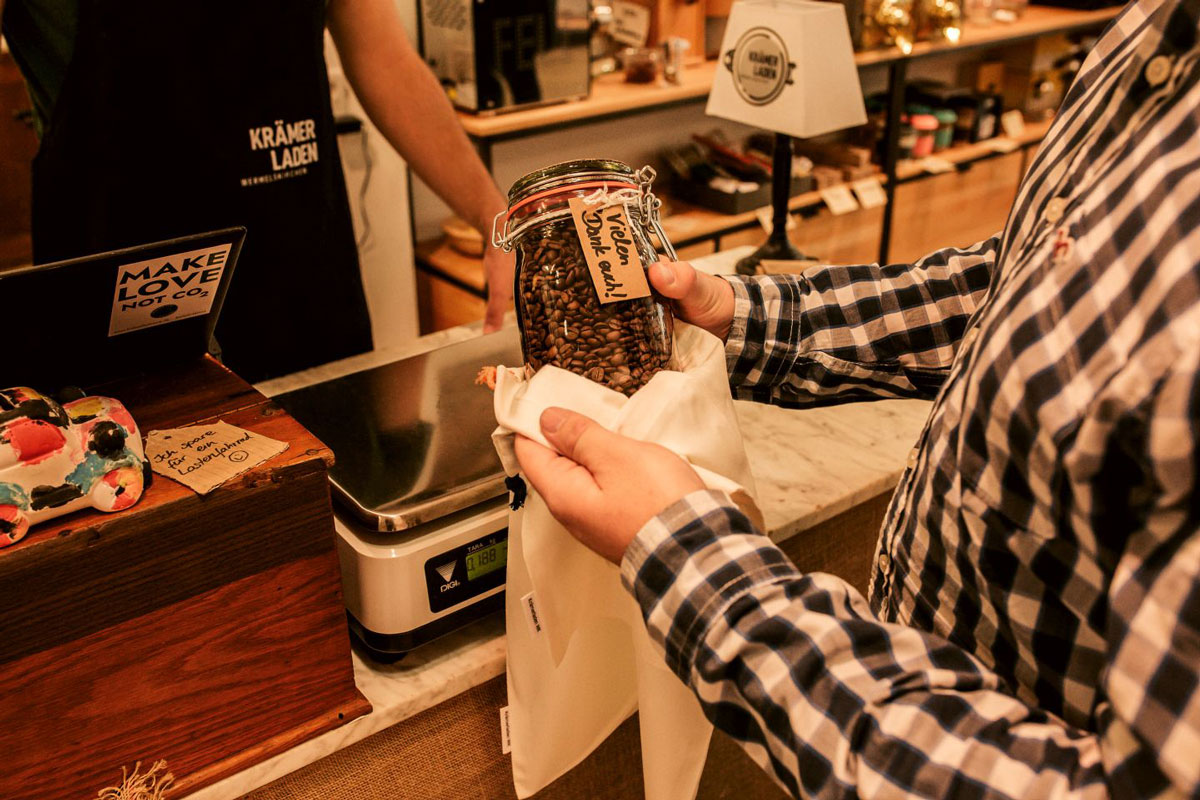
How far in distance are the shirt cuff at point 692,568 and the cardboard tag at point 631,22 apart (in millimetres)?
2630

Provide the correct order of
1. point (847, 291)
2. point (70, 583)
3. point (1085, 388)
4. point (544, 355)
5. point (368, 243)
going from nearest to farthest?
point (1085, 388), point (70, 583), point (544, 355), point (847, 291), point (368, 243)

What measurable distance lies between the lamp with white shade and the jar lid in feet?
2.91

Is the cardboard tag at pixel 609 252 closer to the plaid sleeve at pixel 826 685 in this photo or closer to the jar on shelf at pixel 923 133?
the plaid sleeve at pixel 826 685

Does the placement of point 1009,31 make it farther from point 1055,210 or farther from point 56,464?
point 56,464

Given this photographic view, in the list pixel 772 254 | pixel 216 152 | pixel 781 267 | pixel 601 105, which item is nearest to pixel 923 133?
pixel 601 105

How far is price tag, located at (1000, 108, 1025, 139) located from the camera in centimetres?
381

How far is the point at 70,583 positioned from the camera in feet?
2.11

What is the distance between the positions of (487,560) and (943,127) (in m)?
3.23

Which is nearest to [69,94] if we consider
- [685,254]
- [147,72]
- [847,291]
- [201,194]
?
[147,72]

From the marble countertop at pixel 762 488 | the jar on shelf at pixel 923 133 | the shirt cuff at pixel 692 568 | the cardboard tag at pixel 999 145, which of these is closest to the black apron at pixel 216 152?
the marble countertop at pixel 762 488

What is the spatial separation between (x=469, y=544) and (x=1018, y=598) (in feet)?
1.57

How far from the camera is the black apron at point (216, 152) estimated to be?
1.33 meters

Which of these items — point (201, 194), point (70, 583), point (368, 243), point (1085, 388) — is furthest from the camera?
point (368, 243)

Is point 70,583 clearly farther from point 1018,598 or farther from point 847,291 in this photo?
point 847,291
